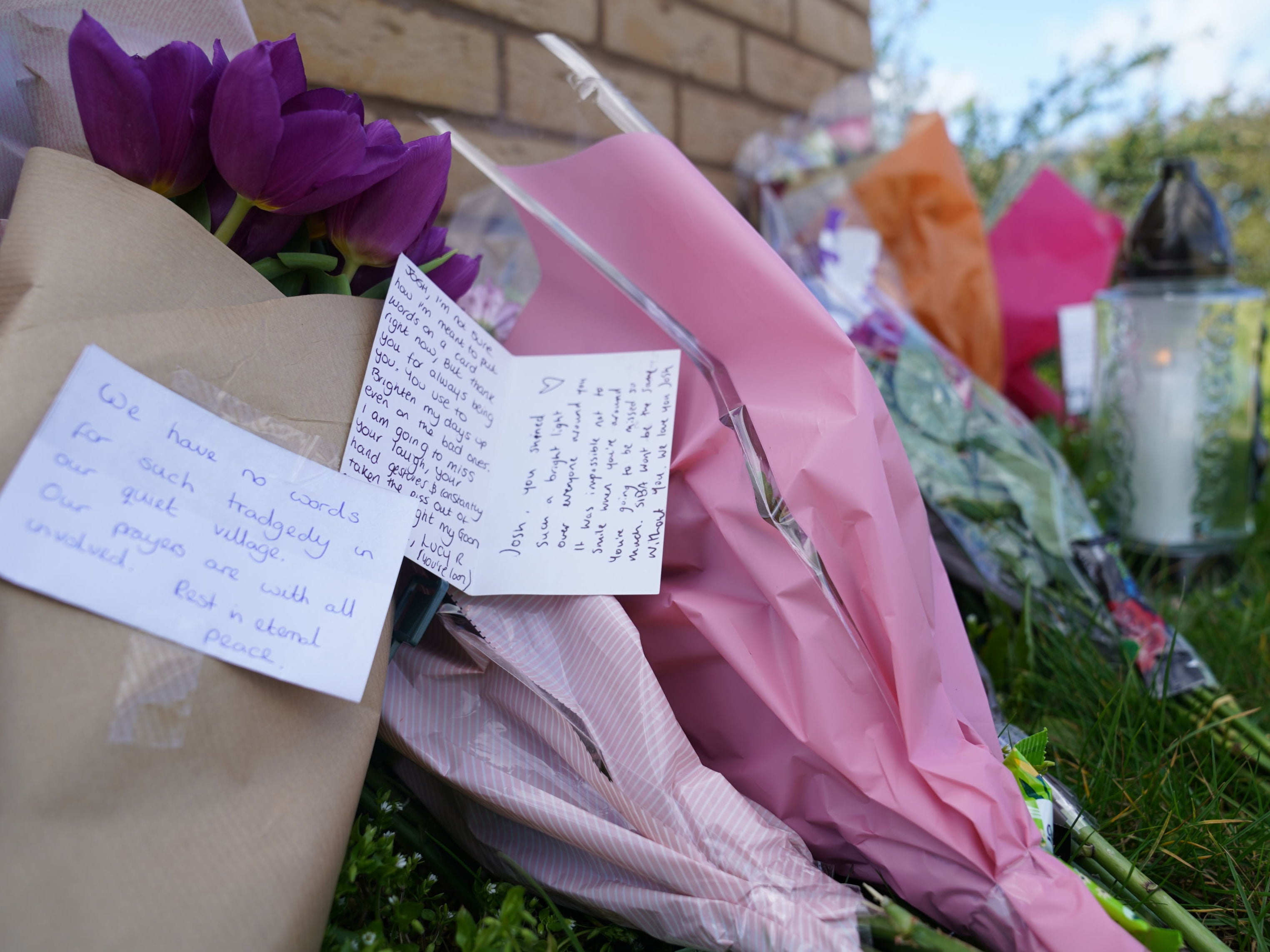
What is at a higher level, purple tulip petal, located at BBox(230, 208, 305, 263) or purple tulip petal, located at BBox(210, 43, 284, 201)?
purple tulip petal, located at BBox(210, 43, 284, 201)

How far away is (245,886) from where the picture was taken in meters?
0.37

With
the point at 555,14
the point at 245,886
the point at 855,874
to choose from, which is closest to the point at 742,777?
the point at 855,874

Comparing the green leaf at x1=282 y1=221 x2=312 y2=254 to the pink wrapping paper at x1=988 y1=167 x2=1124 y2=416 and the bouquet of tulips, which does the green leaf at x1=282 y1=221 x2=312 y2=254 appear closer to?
the bouquet of tulips

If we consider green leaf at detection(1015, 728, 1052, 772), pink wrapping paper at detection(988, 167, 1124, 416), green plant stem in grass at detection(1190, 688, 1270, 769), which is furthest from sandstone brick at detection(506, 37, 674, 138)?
pink wrapping paper at detection(988, 167, 1124, 416)

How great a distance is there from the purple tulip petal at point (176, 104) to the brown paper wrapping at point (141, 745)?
2.1 inches

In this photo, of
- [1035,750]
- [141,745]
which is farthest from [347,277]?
[1035,750]

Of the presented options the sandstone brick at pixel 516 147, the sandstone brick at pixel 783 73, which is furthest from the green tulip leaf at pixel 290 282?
the sandstone brick at pixel 783 73

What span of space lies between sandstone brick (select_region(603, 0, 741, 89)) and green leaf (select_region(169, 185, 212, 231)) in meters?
0.98

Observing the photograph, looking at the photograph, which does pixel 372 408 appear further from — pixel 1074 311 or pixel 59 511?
pixel 1074 311

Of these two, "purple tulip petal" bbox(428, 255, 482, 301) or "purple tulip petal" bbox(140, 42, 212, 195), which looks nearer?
"purple tulip petal" bbox(140, 42, 212, 195)

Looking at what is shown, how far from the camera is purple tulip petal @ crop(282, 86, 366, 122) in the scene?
0.50m

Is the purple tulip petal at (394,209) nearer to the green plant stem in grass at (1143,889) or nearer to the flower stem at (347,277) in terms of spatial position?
the flower stem at (347,277)

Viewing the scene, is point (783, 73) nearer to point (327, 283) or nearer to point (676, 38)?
point (676, 38)

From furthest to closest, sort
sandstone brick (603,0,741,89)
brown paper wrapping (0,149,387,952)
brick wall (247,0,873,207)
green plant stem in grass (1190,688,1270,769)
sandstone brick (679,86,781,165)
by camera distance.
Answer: sandstone brick (679,86,781,165), sandstone brick (603,0,741,89), brick wall (247,0,873,207), green plant stem in grass (1190,688,1270,769), brown paper wrapping (0,149,387,952)
